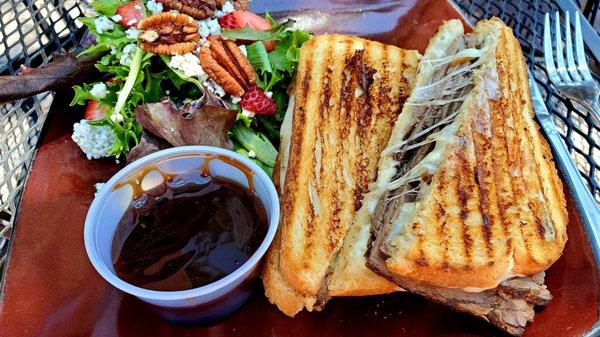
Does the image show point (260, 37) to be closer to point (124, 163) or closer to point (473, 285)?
point (124, 163)

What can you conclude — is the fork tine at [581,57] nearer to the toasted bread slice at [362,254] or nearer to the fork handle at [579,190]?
the fork handle at [579,190]

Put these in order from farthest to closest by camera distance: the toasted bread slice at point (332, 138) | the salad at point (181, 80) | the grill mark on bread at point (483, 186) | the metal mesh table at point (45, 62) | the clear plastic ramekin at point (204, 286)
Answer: the metal mesh table at point (45, 62), the salad at point (181, 80), the toasted bread slice at point (332, 138), the grill mark on bread at point (483, 186), the clear plastic ramekin at point (204, 286)

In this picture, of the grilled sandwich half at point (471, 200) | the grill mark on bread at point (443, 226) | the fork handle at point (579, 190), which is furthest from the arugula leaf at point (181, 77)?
the fork handle at point (579, 190)

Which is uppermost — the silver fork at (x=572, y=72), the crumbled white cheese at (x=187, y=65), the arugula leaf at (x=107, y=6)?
the arugula leaf at (x=107, y=6)

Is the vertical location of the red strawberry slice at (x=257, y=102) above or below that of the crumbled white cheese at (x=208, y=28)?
below

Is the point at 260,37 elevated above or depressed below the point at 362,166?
above

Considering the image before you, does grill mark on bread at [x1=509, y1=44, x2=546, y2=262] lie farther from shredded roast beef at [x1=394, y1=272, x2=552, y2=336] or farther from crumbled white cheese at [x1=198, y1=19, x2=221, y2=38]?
crumbled white cheese at [x1=198, y1=19, x2=221, y2=38]

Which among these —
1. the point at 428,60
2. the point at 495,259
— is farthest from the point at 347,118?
the point at 495,259
